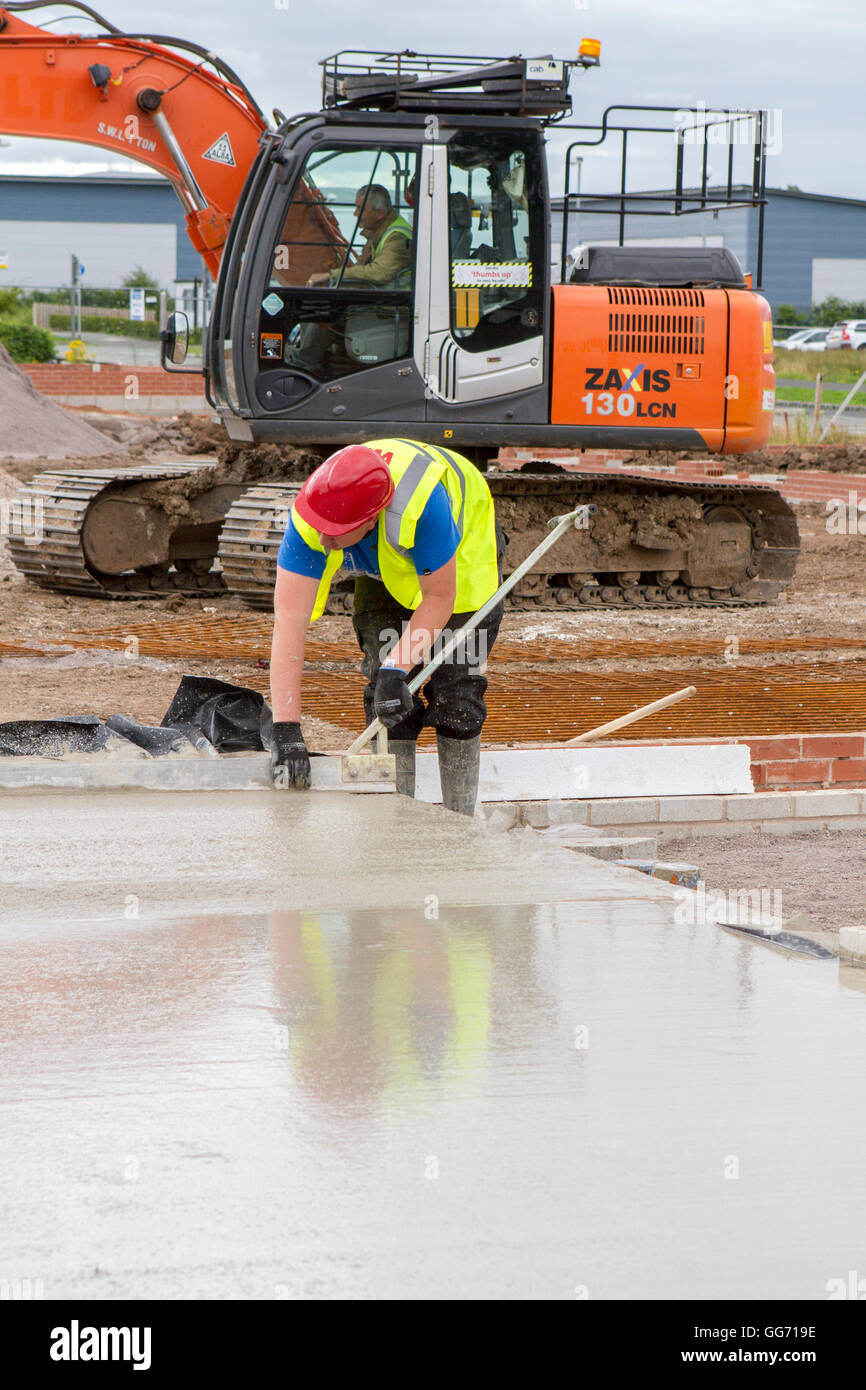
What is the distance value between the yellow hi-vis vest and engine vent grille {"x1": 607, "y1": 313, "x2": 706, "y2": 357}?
524 centimetres

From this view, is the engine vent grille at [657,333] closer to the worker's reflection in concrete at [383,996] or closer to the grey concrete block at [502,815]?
the grey concrete block at [502,815]

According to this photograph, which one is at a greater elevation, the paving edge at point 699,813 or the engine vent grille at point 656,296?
the engine vent grille at point 656,296

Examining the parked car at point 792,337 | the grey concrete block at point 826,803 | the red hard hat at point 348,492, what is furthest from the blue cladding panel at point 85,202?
the red hard hat at point 348,492

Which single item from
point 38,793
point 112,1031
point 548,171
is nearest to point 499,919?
point 112,1031

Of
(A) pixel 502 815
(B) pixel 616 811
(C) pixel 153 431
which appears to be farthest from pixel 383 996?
(C) pixel 153 431

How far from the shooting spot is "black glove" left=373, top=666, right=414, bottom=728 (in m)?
4.69

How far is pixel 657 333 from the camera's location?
402 inches

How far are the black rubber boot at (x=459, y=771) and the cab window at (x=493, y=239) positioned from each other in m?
4.86

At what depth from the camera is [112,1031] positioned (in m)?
2.66

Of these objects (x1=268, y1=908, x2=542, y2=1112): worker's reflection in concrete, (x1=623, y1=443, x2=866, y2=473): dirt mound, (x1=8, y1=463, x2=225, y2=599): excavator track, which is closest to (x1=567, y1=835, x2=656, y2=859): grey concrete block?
(x1=268, y1=908, x2=542, y2=1112): worker's reflection in concrete

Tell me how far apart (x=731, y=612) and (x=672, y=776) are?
6166mm

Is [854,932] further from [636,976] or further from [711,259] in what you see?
[711,259]

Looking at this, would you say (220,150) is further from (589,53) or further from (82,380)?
(82,380)

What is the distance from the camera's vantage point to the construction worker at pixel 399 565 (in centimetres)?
455
